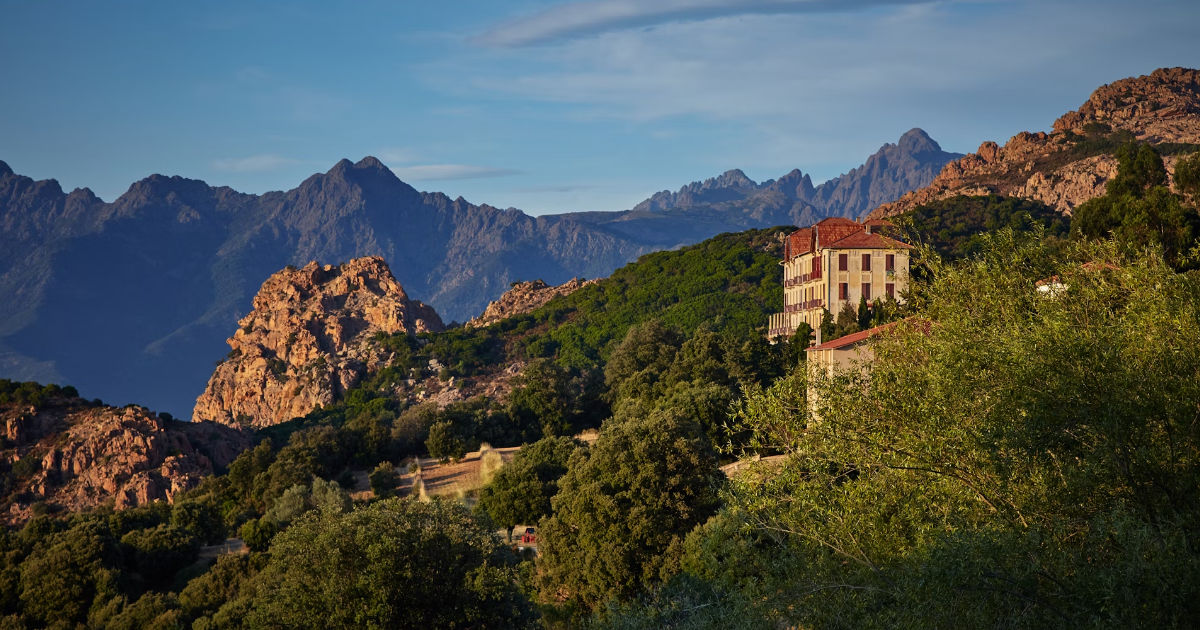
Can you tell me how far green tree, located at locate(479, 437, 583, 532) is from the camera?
45.8 metres

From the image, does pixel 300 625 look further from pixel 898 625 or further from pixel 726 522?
pixel 898 625

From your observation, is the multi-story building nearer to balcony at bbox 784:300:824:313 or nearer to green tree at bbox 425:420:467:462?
balcony at bbox 784:300:824:313

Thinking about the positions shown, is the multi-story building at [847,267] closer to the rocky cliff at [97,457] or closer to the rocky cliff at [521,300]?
the rocky cliff at [97,457]

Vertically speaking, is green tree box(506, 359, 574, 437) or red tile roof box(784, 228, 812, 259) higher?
red tile roof box(784, 228, 812, 259)

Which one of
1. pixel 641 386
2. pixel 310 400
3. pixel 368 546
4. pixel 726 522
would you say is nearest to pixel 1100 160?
pixel 641 386

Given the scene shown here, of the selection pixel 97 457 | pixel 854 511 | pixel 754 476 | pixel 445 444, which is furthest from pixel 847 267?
pixel 97 457

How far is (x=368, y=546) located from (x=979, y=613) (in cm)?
1530

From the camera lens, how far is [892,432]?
64.7 ft

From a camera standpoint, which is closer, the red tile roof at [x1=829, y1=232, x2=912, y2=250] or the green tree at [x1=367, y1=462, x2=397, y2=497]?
the green tree at [x1=367, y1=462, x2=397, y2=497]

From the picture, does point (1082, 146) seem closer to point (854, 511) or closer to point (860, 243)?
point (860, 243)

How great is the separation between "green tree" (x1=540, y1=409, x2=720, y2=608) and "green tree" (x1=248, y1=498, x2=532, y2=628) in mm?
7326

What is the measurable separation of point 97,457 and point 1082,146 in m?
114

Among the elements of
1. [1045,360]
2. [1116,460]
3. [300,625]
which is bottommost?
[300,625]

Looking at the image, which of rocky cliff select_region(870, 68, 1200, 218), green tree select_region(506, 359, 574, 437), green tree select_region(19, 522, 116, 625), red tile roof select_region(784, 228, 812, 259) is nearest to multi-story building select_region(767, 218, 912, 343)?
red tile roof select_region(784, 228, 812, 259)
